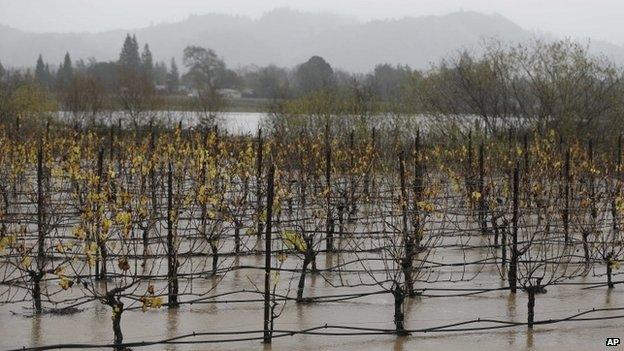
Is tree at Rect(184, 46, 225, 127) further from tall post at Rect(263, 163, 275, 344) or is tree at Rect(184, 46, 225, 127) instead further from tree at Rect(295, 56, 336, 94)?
tall post at Rect(263, 163, 275, 344)

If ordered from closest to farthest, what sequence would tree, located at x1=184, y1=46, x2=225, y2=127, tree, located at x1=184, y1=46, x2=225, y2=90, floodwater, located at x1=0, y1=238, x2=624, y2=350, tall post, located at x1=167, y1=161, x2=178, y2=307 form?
floodwater, located at x1=0, y1=238, x2=624, y2=350
tall post, located at x1=167, y1=161, x2=178, y2=307
tree, located at x1=184, y1=46, x2=225, y2=127
tree, located at x1=184, y1=46, x2=225, y2=90

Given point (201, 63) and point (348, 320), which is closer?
point (348, 320)

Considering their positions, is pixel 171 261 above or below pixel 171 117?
below

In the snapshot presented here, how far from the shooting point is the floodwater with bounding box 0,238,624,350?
888cm

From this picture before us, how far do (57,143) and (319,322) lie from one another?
450 inches

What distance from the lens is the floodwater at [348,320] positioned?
8.88 m

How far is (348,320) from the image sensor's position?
32.0 feet

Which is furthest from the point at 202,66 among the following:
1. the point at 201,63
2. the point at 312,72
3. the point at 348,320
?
the point at 348,320

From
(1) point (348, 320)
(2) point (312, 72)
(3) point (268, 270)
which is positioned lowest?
(1) point (348, 320)

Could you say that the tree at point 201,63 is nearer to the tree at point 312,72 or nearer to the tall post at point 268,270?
the tree at point 312,72

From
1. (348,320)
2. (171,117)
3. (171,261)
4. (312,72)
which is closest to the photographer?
(348,320)

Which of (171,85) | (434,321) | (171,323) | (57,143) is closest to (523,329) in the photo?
(434,321)

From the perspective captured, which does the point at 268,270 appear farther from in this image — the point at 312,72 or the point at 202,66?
the point at 202,66

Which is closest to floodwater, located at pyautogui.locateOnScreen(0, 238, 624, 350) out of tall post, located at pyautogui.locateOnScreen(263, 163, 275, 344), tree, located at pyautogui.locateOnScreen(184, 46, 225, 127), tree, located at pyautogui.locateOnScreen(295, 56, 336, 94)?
tall post, located at pyautogui.locateOnScreen(263, 163, 275, 344)
